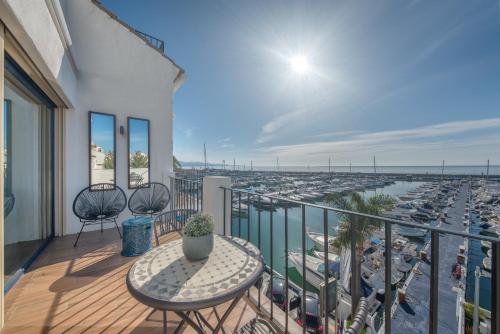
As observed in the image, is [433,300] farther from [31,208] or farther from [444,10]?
[444,10]

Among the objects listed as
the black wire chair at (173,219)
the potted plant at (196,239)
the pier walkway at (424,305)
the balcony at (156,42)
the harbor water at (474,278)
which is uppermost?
the balcony at (156,42)

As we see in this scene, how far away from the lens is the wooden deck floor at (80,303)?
5.06ft

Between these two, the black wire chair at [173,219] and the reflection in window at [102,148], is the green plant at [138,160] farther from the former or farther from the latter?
the black wire chair at [173,219]

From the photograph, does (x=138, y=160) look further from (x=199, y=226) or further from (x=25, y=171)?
(x=199, y=226)

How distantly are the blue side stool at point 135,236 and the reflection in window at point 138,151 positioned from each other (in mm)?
1661

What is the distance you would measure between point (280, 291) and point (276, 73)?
24.8 ft

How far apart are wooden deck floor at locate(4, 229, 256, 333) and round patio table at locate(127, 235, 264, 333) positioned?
27.8 inches

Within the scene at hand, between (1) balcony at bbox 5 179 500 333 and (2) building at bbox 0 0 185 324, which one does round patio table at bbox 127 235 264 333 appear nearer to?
(1) balcony at bbox 5 179 500 333

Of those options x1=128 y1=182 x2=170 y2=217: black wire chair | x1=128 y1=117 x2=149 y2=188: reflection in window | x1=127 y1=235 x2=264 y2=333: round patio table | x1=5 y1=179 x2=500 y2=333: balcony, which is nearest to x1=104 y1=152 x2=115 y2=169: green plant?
x1=128 y1=117 x2=149 y2=188: reflection in window

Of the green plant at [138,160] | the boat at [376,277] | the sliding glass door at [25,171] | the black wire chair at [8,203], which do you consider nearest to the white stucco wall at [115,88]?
the green plant at [138,160]

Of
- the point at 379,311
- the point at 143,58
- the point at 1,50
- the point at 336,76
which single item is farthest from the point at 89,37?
the point at 379,311

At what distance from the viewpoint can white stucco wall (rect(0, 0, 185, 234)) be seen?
3.35 m

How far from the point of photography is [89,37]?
11.8ft

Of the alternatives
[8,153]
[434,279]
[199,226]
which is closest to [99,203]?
[8,153]
